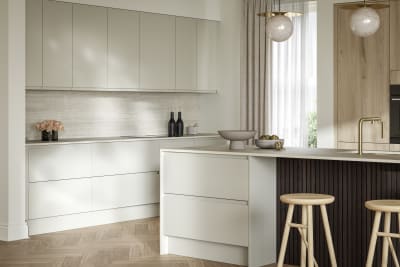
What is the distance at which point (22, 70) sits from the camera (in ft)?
21.7

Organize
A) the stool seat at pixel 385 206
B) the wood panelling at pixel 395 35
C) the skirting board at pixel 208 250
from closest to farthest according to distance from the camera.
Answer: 1. the stool seat at pixel 385 206
2. the skirting board at pixel 208 250
3. the wood panelling at pixel 395 35

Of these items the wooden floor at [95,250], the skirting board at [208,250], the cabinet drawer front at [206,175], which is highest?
the cabinet drawer front at [206,175]

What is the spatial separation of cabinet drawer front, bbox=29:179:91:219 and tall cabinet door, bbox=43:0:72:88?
3.28ft

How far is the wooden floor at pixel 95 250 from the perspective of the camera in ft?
18.4

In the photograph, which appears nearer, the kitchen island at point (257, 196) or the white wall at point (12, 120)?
the kitchen island at point (257, 196)

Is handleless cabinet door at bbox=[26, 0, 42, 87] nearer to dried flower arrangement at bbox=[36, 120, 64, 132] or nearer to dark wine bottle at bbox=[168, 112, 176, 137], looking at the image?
dried flower arrangement at bbox=[36, 120, 64, 132]

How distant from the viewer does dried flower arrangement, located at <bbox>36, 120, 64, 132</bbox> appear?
23.7ft

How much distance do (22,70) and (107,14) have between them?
1.36 meters

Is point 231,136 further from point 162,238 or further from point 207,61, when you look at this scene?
point 207,61

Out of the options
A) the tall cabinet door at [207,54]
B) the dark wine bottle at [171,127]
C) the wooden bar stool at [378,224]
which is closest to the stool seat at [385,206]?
the wooden bar stool at [378,224]

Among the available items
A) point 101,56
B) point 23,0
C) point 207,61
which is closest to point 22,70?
point 23,0

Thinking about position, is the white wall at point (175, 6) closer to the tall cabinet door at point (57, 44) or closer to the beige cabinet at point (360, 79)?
the tall cabinet door at point (57, 44)

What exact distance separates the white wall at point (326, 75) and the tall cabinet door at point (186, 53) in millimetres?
1580

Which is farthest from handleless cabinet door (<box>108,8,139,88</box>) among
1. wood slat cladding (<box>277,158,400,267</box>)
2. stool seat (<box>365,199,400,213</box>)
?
stool seat (<box>365,199,400,213</box>)
